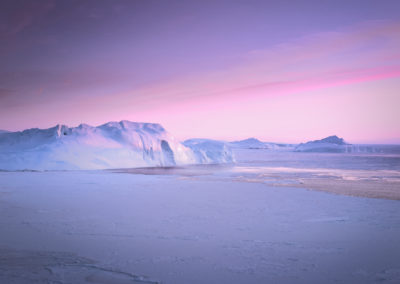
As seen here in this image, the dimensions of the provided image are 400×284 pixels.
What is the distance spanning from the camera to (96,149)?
20.4 meters

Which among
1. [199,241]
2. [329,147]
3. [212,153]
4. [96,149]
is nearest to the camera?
[199,241]

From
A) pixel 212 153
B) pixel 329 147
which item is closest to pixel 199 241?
pixel 212 153

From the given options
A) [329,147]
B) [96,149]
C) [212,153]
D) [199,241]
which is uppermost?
[329,147]

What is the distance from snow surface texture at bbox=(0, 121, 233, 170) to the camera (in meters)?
17.7

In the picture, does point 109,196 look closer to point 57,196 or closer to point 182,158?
point 57,196

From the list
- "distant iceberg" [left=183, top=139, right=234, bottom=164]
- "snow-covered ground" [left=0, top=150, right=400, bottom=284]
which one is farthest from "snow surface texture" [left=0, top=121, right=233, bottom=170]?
"snow-covered ground" [left=0, top=150, right=400, bottom=284]

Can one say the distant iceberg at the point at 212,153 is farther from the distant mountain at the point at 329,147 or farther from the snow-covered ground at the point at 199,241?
the distant mountain at the point at 329,147

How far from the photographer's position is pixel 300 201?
6.95m

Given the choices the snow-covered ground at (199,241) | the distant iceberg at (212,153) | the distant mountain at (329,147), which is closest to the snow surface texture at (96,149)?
the distant iceberg at (212,153)

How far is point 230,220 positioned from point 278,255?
5.67 ft

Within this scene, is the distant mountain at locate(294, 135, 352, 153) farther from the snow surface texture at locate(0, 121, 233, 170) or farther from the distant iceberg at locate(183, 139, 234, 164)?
the snow surface texture at locate(0, 121, 233, 170)

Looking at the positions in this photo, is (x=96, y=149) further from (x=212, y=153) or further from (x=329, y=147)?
(x=329, y=147)

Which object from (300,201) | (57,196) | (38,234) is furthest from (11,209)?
(300,201)

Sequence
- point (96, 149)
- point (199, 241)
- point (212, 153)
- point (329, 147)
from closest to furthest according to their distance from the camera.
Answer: point (199, 241) → point (96, 149) → point (212, 153) → point (329, 147)
